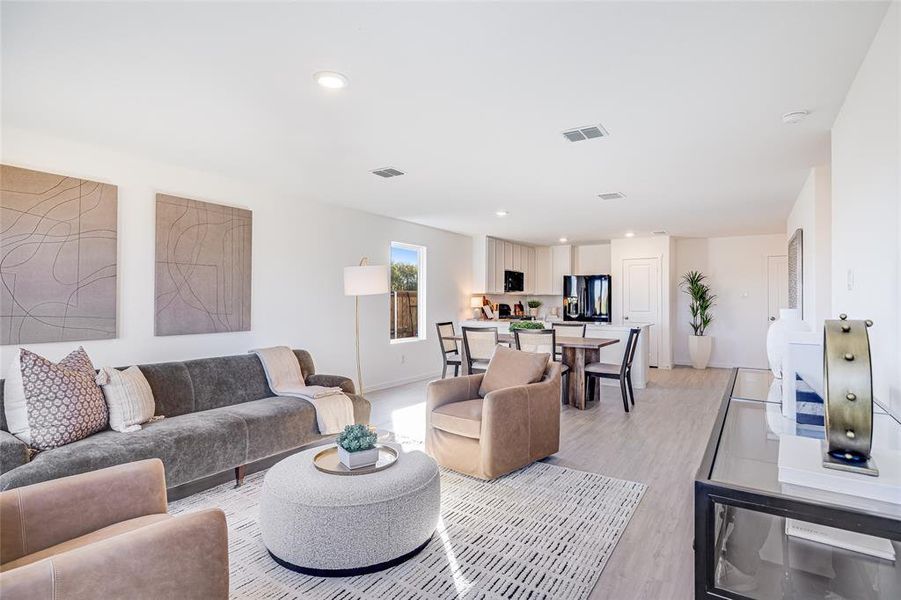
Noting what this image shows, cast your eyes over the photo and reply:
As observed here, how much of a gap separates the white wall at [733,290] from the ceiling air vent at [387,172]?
6.60 metres

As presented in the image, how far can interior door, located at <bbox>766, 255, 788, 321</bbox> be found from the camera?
7.95 m

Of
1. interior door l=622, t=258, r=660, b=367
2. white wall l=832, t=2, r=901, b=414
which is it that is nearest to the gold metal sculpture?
white wall l=832, t=2, r=901, b=414

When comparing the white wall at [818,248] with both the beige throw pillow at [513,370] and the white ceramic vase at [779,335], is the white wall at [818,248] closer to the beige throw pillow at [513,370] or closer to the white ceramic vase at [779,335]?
the white ceramic vase at [779,335]

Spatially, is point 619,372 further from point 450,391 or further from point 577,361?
point 450,391

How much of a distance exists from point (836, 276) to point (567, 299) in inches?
272

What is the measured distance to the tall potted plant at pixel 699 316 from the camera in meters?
8.23

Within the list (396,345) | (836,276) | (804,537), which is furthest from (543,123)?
(396,345)

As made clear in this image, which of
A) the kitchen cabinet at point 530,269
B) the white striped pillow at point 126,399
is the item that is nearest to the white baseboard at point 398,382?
the white striped pillow at point 126,399

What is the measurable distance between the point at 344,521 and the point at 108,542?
95cm

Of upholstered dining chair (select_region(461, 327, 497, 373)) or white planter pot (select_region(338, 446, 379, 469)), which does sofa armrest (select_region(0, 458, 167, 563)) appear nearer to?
white planter pot (select_region(338, 446, 379, 469))

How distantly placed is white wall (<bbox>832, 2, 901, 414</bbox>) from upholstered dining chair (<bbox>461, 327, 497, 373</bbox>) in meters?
3.47

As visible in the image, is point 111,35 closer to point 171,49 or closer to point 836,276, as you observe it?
point 171,49

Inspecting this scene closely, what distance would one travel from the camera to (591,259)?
32.0ft

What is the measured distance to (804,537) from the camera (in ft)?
4.01
